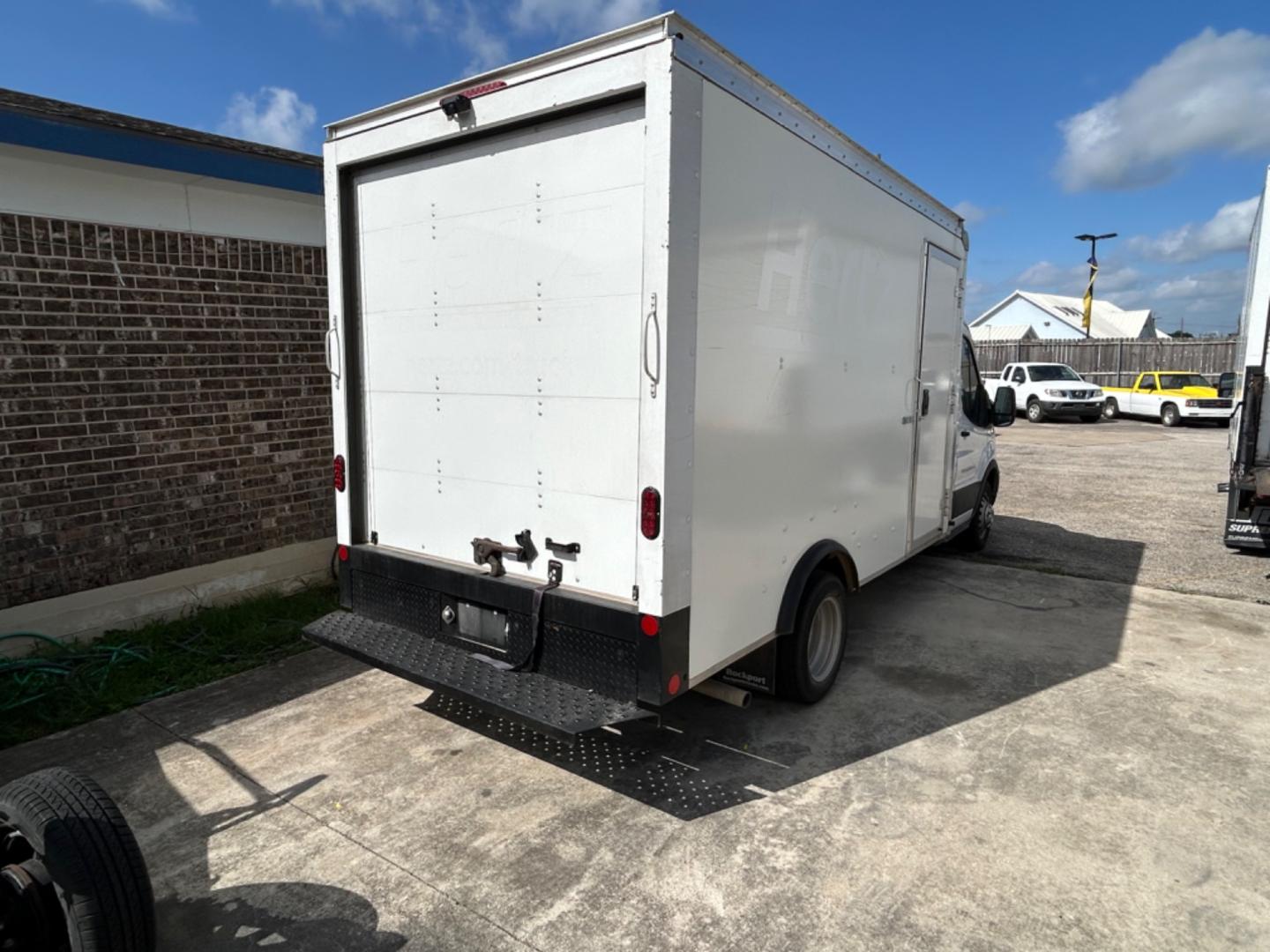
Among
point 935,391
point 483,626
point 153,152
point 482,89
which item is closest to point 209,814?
point 483,626

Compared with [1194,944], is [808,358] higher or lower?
higher

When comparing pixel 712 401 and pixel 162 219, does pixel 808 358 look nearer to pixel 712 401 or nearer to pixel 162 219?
pixel 712 401

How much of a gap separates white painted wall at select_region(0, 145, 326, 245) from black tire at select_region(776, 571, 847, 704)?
4.61 m

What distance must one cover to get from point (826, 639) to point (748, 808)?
4.30 ft

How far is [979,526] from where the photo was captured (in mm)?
7664

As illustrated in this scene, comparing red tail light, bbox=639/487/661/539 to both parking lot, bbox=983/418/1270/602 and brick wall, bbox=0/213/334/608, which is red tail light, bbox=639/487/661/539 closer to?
brick wall, bbox=0/213/334/608

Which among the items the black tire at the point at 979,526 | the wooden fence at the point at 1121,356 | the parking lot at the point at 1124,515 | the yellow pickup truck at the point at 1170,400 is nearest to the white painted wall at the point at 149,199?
the black tire at the point at 979,526

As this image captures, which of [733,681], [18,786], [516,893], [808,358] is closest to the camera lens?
[18,786]

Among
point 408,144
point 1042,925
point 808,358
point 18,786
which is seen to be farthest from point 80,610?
point 1042,925

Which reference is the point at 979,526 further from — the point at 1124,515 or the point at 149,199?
the point at 149,199

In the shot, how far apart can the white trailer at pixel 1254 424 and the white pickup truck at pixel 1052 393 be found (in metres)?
14.6

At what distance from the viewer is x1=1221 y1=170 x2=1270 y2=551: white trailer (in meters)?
6.73

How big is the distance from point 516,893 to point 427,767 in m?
1.02

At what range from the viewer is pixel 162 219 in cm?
508
